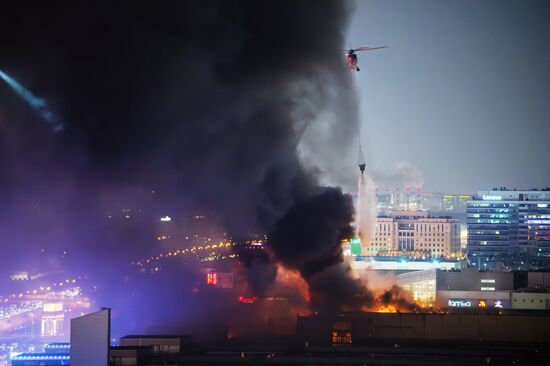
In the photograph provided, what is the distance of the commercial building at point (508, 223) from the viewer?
314ft

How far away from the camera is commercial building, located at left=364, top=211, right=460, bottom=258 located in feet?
305

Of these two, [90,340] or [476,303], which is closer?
[90,340]

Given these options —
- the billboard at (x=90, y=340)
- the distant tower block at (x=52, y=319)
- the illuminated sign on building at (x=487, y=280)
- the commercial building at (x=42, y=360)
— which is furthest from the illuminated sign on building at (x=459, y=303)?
the billboard at (x=90, y=340)

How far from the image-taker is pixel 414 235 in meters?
95.4

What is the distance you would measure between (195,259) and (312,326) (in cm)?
2145

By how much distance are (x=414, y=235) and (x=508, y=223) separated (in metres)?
12.0

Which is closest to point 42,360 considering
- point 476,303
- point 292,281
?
point 292,281

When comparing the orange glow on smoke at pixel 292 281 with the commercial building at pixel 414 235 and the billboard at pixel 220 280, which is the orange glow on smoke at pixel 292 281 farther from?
the commercial building at pixel 414 235

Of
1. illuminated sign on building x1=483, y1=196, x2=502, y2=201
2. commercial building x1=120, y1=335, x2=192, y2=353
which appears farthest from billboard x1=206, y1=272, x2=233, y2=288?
illuminated sign on building x1=483, y1=196, x2=502, y2=201

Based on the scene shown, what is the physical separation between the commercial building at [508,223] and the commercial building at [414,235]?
3066 millimetres

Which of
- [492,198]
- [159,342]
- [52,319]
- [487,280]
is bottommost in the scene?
[159,342]

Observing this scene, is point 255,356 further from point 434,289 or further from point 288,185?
point 434,289

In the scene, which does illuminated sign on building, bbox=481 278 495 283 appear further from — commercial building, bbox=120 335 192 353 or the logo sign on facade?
the logo sign on facade

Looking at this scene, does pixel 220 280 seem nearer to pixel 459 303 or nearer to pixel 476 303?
pixel 459 303
